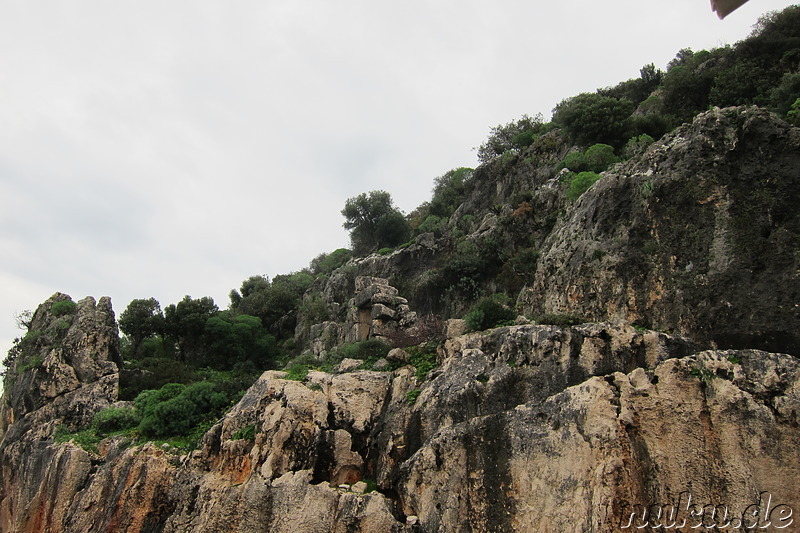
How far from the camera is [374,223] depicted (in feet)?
160

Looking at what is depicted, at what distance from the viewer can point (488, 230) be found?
2844cm

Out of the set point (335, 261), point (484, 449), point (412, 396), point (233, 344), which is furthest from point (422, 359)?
point (335, 261)

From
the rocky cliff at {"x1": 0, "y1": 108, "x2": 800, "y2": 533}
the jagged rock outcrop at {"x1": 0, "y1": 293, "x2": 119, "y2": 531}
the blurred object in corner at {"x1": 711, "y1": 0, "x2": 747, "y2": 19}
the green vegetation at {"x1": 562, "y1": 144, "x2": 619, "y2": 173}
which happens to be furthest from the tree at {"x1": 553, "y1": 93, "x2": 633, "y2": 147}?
the blurred object in corner at {"x1": 711, "y1": 0, "x2": 747, "y2": 19}

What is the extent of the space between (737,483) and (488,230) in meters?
20.1

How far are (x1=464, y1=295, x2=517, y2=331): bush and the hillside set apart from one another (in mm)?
68

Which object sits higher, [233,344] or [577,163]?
[577,163]

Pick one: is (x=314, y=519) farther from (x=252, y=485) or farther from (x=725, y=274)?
(x=725, y=274)

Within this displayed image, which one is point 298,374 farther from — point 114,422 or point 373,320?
point 114,422

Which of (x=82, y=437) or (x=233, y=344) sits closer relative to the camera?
(x=82, y=437)

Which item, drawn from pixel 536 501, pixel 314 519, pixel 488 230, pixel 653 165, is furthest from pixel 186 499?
pixel 488 230

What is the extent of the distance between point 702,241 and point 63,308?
26.8m

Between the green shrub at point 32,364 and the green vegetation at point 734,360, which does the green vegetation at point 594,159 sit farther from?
the green shrub at point 32,364

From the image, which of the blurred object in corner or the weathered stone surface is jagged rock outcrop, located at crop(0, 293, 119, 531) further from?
the blurred object in corner

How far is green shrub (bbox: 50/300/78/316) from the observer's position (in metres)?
26.0
